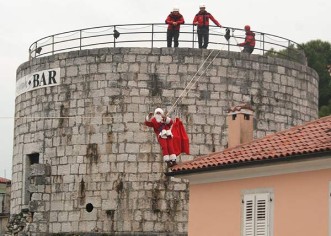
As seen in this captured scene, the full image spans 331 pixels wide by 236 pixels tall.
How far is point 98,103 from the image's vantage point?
1227 inches

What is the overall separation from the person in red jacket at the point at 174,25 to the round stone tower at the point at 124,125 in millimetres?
481

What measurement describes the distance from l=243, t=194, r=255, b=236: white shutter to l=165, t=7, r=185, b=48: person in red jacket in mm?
9206

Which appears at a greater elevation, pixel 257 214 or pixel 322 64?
pixel 322 64

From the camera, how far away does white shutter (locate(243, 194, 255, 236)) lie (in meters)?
22.9

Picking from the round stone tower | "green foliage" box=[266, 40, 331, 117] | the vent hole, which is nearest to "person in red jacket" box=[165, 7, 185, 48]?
the round stone tower

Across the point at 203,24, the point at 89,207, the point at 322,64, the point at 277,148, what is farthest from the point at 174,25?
the point at 322,64

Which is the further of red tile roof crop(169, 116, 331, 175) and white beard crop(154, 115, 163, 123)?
white beard crop(154, 115, 163, 123)

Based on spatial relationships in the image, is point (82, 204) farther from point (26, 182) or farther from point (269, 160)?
point (269, 160)

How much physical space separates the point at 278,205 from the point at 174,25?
10180 millimetres

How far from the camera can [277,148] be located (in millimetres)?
23062

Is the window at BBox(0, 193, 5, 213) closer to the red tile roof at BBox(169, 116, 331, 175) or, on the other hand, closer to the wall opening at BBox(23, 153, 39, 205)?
the wall opening at BBox(23, 153, 39, 205)

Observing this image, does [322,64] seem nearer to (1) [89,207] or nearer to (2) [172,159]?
(1) [89,207]

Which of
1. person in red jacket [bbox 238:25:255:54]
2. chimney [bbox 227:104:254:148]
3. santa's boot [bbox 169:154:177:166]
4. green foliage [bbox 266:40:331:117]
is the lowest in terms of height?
santa's boot [bbox 169:154:177:166]

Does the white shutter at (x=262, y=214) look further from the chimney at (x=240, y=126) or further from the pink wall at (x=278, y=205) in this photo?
the chimney at (x=240, y=126)
